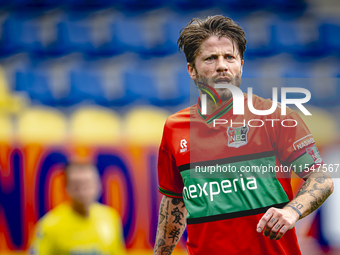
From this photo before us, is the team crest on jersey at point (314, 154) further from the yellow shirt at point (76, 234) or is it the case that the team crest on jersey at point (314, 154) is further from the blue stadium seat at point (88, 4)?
the blue stadium seat at point (88, 4)

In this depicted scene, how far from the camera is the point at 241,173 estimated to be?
155 cm

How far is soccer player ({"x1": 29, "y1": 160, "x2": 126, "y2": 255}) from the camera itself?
2.33 meters

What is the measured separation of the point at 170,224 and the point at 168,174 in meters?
0.26

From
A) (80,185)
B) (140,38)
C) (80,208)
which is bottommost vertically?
(80,208)

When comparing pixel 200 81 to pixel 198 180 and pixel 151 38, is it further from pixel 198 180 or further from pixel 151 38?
pixel 151 38

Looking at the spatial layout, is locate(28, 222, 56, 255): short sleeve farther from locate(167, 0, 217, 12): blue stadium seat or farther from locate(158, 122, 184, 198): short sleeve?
locate(167, 0, 217, 12): blue stadium seat

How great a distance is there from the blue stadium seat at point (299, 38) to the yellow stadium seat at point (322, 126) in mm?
798

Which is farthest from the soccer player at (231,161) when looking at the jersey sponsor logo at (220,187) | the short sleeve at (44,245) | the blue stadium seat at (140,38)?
the blue stadium seat at (140,38)

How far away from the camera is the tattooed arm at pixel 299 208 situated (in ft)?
4.06

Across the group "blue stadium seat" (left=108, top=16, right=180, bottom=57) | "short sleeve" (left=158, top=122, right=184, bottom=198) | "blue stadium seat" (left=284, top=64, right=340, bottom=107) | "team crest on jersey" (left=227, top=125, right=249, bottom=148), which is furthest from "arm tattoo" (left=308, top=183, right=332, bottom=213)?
"blue stadium seat" (left=108, top=16, right=180, bottom=57)

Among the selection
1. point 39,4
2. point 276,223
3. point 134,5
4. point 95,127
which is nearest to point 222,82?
point 276,223

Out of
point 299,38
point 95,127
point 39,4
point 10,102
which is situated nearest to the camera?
point 95,127

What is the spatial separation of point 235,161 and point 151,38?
3591 mm

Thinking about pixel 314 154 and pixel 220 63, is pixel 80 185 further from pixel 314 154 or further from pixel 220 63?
pixel 314 154
